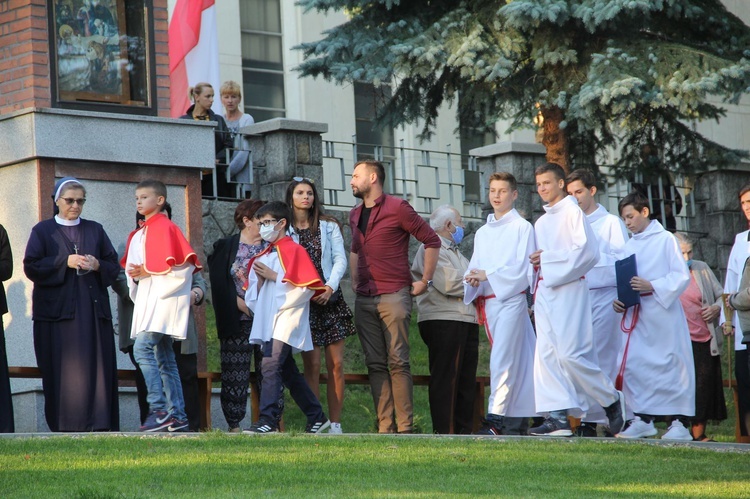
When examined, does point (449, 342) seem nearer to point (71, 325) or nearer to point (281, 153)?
point (71, 325)

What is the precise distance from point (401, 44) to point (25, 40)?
6.86 metres

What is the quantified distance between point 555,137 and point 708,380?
6.69 meters

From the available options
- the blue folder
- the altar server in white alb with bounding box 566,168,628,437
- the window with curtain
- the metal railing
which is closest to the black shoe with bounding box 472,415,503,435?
the altar server in white alb with bounding box 566,168,628,437

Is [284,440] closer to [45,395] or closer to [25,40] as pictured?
[45,395]

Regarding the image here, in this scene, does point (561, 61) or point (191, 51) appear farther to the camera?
point (191, 51)

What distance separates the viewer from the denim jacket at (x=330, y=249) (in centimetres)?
1128

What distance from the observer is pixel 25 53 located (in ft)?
40.5

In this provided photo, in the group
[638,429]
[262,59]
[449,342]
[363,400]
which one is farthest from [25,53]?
[262,59]

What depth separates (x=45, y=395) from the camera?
10.8 metres

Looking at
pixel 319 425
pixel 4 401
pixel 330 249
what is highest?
pixel 330 249

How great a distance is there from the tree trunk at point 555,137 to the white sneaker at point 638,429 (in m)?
8.01

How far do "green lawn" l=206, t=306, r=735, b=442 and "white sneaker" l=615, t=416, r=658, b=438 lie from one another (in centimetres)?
185

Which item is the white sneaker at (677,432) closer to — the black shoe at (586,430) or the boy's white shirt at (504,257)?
the black shoe at (586,430)

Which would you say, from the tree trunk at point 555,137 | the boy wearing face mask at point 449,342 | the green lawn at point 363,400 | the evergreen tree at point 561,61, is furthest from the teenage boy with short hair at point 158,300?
the tree trunk at point 555,137
